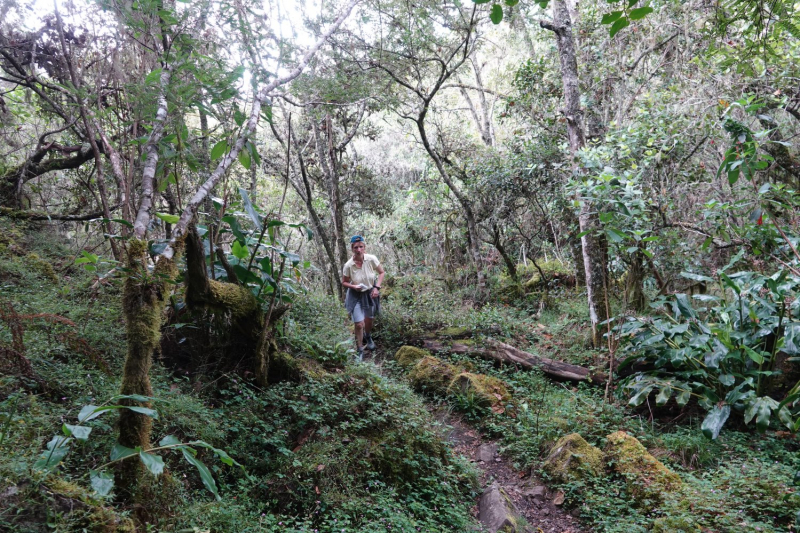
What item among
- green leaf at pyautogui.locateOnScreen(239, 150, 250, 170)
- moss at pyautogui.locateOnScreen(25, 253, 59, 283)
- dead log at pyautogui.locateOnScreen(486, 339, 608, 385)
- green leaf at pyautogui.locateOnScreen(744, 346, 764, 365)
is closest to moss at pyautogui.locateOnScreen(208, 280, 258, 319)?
green leaf at pyautogui.locateOnScreen(239, 150, 250, 170)

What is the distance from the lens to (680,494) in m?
3.65

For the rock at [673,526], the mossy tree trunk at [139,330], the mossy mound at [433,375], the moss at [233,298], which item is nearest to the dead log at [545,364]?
the mossy mound at [433,375]

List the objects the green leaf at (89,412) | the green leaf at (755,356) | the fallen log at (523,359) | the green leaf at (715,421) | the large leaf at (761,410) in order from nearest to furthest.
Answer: the green leaf at (89,412)
the large leaf at (761,410)
the green leaf at (715,421)
the green leaf at (755,356)
the fallen log at (523,359)

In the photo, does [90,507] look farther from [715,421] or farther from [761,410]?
[761,410]

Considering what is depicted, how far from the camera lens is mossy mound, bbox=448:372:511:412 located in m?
5.76

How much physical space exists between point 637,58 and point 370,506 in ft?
30.9

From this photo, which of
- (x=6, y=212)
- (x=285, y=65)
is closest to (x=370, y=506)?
(x=285, y=65)

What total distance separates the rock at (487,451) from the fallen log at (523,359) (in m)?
1.81

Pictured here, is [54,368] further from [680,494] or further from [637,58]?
[637,58]

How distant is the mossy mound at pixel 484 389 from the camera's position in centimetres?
576

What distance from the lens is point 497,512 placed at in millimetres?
3660

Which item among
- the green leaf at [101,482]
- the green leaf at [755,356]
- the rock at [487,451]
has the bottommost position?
the rock at [487,451]

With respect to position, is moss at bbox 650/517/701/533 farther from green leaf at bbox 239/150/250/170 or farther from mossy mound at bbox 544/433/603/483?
green leaf at bbox 239/150/250/170

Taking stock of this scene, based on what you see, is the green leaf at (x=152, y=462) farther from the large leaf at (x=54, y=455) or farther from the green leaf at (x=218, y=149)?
the green leaf at (x=218, y=149)
